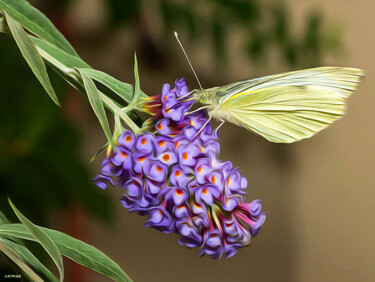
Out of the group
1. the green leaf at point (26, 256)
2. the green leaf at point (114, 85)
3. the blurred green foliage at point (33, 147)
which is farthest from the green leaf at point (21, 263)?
the blurred green foliage at point (33, 147)

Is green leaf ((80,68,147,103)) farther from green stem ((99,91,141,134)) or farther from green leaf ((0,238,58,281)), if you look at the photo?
green leaf ((0,238,58,281))

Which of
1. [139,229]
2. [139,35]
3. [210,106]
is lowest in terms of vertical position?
[139,229]

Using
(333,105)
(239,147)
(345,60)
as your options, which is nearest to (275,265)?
(239,147)

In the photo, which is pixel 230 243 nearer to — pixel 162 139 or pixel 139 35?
pixel 162 139

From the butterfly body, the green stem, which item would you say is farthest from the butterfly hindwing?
the green stem

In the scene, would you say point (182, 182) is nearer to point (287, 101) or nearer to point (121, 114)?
point (121, 114)

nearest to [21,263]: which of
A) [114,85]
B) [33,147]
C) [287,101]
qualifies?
[114,85]

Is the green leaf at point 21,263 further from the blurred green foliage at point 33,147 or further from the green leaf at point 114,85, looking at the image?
the blurred green foliage at point 33,147
